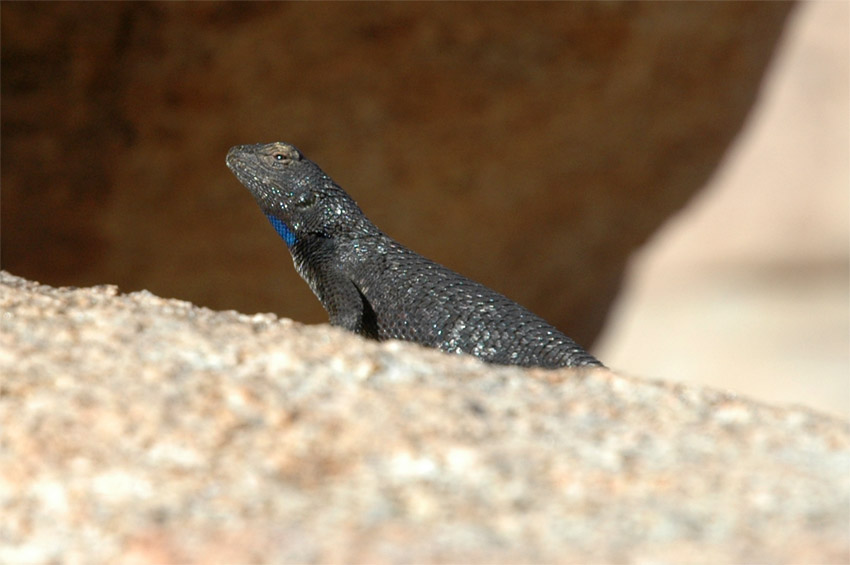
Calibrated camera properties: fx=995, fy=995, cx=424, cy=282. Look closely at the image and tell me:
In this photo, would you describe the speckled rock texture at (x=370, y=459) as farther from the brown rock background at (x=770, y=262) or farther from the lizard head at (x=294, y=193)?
the brown rock background at (x=770, y=262)

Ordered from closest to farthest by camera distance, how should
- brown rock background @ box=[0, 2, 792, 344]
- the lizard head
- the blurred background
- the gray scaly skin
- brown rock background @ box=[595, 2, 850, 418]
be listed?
the gray scaly skin → the lizard head → brown rock background @ box=[0, 2, 792, 344] → the blurred background → brown rock background @ box=[595, 2, 850, 418]

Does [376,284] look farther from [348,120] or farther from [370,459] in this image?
[348,120]

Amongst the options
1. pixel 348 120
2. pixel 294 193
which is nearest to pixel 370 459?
pixel 294 193

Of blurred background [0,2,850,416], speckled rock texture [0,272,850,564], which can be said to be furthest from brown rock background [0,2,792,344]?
speckled rock texture [0,272,850,564]

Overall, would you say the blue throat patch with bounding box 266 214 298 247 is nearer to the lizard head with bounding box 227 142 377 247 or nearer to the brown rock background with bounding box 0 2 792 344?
the lizard head with bounding box 227 142 377 247

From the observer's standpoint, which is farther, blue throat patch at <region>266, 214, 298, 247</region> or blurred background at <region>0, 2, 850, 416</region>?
blurred background at <region>0, 2, 850, 416</region>

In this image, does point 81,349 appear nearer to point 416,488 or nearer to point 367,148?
point 416,488
